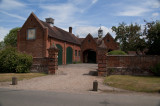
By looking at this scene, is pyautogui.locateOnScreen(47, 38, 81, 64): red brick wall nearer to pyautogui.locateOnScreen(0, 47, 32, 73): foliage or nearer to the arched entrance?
the arched entrance

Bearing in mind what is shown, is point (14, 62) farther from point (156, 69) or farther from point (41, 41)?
point (156, 69)

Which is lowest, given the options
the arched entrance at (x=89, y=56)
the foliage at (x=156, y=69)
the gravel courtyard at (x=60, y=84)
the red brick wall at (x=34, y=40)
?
the gravel courtyard at (x=60, y=84)

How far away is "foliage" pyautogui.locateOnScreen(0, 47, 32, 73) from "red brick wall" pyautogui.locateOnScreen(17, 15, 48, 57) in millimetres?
5519

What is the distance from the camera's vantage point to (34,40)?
71.6 ft

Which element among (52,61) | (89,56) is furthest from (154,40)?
(89,56)

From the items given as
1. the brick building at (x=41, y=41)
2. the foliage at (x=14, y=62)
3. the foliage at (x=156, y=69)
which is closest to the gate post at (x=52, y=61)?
the foliage at (x=14, y=62)

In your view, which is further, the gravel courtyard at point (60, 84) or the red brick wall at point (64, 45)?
the red brick wall at point (64, 45)

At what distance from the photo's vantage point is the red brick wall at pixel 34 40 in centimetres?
2103

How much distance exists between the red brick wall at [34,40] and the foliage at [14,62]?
5.52m

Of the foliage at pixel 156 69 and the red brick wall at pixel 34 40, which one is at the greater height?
the red brick wall at pixel 34 40

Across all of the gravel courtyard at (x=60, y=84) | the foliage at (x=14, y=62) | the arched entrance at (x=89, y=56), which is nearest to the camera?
the gravel courtyard at (x=60, y=84)

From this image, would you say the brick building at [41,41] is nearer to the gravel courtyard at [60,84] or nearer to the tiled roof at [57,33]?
the tiled roof at [57,33]

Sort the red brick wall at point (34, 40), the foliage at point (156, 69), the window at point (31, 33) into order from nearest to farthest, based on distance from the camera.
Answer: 1. the foliage at point (156, 69)
2. the red brick wall at point (34, 40)
3. the window at point (31, 33)

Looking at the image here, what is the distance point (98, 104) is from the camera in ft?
18.1
